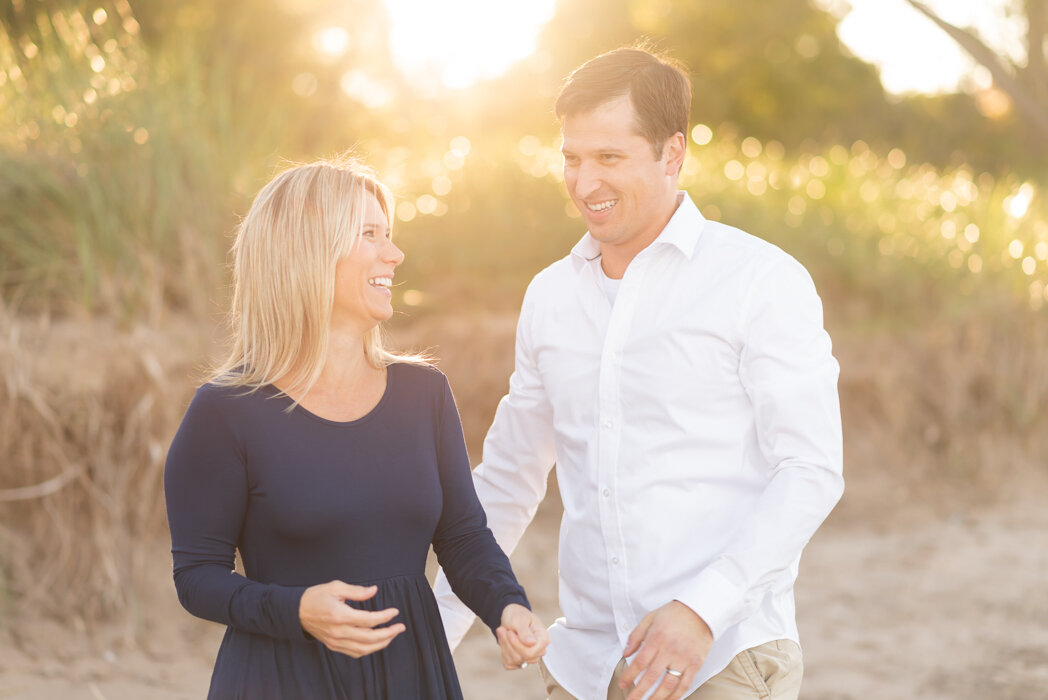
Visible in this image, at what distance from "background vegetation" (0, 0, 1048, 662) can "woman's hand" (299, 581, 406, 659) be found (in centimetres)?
183

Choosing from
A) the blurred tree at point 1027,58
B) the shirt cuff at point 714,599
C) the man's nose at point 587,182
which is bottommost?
the shirt cuff at point 714,599

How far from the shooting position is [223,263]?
19.7 feet

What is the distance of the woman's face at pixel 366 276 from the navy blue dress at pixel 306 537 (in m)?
0.19

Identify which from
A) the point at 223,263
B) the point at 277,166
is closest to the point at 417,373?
the point at 277,166

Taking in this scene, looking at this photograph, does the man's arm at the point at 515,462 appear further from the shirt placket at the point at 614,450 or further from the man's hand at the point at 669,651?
the man's hand at the point at 669,651

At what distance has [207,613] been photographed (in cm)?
209

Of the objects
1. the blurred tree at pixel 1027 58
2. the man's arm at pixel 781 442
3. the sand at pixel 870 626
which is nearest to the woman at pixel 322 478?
the man's arm at pixel 781 442

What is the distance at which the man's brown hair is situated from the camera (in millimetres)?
2574

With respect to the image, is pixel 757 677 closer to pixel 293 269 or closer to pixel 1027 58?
pixel 293 269

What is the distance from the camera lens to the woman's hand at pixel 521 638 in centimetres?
215

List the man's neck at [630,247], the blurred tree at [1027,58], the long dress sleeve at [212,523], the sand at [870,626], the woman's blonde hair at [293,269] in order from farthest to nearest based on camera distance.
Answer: the blurred tree at [1027,58]
the sand at [870,626]
the man's neck at [630,247]
the woman's blonde hair at [293,269]
the long dress sleeve at [212,523]

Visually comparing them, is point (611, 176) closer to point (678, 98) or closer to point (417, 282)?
point (678, 98)

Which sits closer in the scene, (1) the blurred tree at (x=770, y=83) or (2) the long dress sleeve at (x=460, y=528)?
(2) the long dress sleeve at (x=460, y=528)

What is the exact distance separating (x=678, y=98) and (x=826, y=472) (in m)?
1.00
